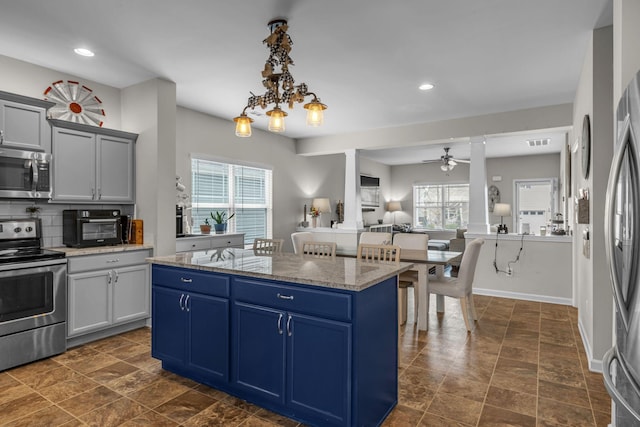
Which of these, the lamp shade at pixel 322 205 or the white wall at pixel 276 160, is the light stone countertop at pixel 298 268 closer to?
the white wall at pixel 276 160

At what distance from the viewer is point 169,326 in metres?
2.79

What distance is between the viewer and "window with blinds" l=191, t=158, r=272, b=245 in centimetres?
525

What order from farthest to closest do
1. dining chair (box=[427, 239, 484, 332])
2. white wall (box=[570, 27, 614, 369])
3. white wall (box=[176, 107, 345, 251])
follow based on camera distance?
white wall (box=[176, 107, 345, 251]) → dining chair (box=[427, 239, 484, 332]) → white wall (box=[570, 27, 614, 369])

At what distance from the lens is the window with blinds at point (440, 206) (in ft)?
33.3

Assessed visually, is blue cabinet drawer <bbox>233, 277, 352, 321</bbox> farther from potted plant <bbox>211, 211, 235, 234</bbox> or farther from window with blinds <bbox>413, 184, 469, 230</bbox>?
window with blinds <bbox>413, 184, 469, 230</bbox>

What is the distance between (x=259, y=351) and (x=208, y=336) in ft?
1.53

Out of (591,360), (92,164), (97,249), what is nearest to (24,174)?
(92,164)

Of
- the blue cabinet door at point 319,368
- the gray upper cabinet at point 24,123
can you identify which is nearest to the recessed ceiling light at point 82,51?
the gray upper cabinet at point 24,123

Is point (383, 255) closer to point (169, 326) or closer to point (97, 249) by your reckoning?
point (169, 326)

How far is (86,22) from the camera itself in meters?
2.79

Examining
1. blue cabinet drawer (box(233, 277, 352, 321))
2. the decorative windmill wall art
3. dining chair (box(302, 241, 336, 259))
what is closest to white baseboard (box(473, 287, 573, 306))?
dining chair (box(302, 241, 336, 259))

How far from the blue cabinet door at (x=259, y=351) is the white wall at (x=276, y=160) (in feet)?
10.4

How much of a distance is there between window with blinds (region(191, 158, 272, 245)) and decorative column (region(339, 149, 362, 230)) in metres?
1.37

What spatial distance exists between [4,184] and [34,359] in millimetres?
1489
